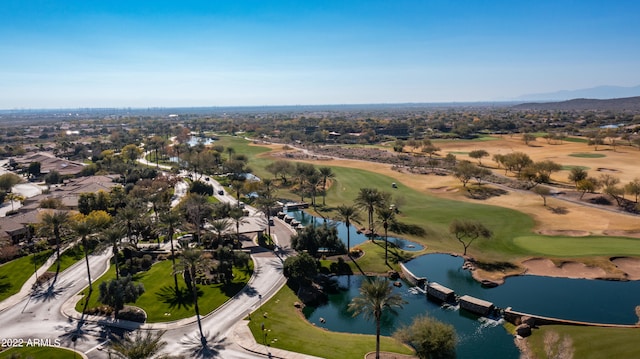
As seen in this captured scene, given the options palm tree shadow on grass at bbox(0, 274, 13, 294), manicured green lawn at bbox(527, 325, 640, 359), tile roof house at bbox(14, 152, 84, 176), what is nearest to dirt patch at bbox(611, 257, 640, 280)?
manicured green lawn at bbox(527, 325, 640, 359)

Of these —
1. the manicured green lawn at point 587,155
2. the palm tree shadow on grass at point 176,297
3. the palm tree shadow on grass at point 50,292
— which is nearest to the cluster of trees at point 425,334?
the palm tree shadow on grass at point 176,297

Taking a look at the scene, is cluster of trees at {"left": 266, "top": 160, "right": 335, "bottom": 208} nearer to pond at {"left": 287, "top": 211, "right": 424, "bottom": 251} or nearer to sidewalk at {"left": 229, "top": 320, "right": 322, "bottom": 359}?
pond at {"left": 287, "top": 211, "right": 424, "bottom": 251}

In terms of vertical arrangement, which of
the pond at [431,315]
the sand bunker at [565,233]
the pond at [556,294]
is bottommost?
the pond at [431,315]

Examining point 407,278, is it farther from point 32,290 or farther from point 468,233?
point 32,290

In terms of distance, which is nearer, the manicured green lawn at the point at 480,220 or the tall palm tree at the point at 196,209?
the manicured green lawn at the point at 480,220

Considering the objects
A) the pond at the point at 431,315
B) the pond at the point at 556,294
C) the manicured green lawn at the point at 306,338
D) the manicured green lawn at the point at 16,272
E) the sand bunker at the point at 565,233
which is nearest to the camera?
the manicured green lawn at the point at 306,338

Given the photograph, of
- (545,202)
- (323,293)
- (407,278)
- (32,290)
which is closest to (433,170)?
(545,202)

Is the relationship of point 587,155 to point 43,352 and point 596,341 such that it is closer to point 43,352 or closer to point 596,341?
point 596,341

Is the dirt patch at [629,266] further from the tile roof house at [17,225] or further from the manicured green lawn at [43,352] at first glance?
the tile roof house at [17,225]
